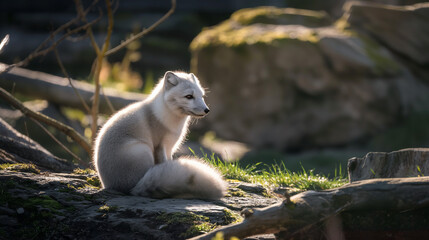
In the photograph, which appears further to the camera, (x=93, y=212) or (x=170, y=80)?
(x=170, y=80)

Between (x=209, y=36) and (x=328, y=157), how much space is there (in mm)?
3501

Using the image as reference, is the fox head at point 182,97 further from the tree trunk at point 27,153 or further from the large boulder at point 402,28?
the large boulder at point 402,28

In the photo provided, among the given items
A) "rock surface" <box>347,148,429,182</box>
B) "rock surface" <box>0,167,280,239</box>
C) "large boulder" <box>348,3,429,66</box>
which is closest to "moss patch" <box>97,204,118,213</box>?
"rock surface" <box>0,167,280,239</box>

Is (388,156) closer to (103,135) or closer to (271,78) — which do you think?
(103,135)

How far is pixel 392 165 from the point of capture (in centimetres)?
376

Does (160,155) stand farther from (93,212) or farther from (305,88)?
(305,88)

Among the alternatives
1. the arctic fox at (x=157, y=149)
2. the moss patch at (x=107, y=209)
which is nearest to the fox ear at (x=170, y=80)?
the arctic fox at (x=157, y=149)

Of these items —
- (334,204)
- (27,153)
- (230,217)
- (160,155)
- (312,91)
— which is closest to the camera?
(334,204)

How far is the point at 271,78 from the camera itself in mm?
8828

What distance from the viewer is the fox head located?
3.96 metres

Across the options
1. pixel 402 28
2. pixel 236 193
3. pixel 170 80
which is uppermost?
pixel 402 28

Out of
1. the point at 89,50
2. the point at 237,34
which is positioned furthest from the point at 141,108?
the point at 89,50

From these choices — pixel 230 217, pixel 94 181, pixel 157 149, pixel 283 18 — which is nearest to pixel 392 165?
pixel 230 217

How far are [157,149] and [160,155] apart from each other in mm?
62
